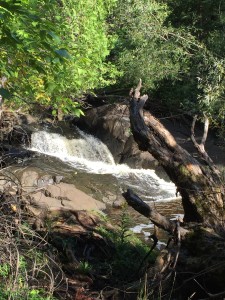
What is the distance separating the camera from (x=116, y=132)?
58.5ft

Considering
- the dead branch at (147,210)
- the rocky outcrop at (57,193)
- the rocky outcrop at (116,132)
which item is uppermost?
the dead branch at (147,210)

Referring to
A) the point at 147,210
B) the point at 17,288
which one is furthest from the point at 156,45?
the point at 17,288

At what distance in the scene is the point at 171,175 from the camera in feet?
20.1

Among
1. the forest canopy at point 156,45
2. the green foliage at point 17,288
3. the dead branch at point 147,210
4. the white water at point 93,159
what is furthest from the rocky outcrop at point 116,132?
the green foliage at point 17,288

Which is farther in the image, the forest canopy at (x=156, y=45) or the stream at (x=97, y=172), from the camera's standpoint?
the stream at (x=97, y=172)

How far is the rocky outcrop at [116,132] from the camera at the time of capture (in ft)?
55.6

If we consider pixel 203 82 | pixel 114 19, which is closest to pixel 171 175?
pixel 203 82

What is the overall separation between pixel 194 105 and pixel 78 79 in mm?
5230

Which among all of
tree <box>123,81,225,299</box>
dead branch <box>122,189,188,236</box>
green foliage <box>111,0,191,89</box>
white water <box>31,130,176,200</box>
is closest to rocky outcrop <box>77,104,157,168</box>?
white water <box>31,130,176,200</box>

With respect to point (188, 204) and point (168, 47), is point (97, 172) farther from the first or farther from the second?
point (188, 204)

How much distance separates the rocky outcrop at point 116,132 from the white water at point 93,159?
27 cm

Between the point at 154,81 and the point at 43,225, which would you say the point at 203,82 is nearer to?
the point at 154,81

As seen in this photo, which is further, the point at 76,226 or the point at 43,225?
the point at 76,226

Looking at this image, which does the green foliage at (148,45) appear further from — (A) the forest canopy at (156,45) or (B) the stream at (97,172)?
(B) the stream at (97,172)
